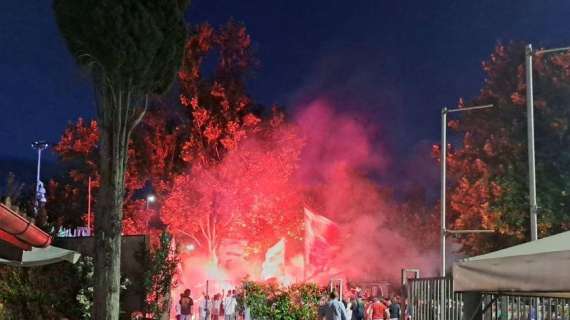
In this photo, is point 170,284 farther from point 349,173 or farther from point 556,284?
point 349,173

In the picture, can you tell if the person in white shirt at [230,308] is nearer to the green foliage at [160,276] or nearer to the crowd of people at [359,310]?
the crowd of people at [359,310]

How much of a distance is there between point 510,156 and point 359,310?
12.1 meters

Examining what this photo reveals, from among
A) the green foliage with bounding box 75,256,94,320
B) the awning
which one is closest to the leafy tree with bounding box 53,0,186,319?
the green foliage with bounding box 75,256,94,320

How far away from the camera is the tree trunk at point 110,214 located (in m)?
13.3

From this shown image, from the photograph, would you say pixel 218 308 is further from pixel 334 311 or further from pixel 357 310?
pixel 334 311

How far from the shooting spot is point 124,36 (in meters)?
12.8

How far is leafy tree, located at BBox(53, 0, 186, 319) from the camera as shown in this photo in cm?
1276

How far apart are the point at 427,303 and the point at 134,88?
22.9 ft

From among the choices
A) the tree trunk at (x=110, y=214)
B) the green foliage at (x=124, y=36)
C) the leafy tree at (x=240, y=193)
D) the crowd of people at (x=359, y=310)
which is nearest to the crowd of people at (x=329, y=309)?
the crowd of people at (x=359, y=310)

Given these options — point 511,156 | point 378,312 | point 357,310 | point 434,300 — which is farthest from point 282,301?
point 511,156

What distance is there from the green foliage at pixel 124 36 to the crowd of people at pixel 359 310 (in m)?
7.02

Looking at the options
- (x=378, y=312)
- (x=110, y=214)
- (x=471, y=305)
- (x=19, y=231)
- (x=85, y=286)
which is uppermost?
(x=110, y=214)

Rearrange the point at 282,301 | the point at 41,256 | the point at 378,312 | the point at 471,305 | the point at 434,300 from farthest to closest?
the point at 282,301 → the point at 378,312 → the point at 434,300 → the point at 41,256 → the point at 471,305

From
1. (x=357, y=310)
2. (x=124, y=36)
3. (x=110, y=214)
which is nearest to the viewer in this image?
(x=124, y=36)
